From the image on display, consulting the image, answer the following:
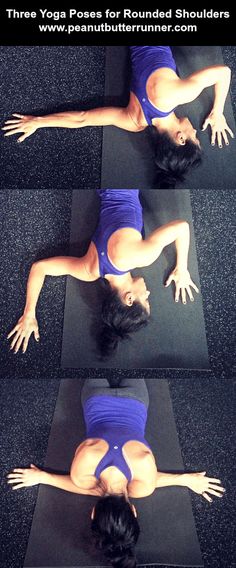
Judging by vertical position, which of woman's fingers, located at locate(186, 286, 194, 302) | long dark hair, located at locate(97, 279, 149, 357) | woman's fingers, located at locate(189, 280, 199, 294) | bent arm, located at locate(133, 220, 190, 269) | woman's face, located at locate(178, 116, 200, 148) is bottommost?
long dark hair, located at locate(97, 279, 149, 357)

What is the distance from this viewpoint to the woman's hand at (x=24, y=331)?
5.31 ft

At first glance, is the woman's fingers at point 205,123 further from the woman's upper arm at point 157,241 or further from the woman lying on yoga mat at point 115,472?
the woman lying on yoga mat at point 115,472

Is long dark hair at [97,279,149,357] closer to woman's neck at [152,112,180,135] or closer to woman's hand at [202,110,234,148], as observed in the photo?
woman's neck at [152,112,180,135]

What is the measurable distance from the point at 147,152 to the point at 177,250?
333mm

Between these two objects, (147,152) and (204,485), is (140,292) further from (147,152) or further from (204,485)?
(204,485)

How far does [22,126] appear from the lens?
1.72 meters

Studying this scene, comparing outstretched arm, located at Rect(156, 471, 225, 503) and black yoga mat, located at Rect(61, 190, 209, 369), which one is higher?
black yoga mat, located at Rect(61, 190, 209, 369)

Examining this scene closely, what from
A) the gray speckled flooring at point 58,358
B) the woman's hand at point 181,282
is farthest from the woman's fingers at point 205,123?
the woman's hand at point 181,282

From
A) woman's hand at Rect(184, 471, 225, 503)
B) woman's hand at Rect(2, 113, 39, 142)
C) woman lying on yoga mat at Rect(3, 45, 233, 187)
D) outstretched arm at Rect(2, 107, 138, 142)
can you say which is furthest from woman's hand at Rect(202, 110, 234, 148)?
woman's hand at Rect(184, 471, 225, 503)

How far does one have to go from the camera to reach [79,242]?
1.67 m

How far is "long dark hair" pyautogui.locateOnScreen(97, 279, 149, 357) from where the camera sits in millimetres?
1477

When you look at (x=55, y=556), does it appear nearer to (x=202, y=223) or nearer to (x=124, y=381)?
(x=124, y=381)

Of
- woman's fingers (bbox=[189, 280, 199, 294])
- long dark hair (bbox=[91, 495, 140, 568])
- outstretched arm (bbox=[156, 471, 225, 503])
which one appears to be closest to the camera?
long dark hair (bbox=[91, 495, 140, 568])

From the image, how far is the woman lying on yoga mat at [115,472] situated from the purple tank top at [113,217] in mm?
358
